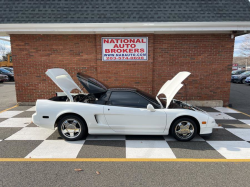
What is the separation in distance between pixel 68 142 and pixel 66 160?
808 mm

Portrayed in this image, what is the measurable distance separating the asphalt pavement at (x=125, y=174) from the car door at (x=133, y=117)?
0.97 m

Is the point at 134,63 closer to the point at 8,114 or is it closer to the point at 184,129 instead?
the point at 184,129

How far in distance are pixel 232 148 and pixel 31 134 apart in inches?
188

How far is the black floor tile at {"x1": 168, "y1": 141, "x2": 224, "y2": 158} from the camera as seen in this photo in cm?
357

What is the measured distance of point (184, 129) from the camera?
414cm

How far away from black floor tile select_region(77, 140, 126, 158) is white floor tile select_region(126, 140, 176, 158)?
0.15 m

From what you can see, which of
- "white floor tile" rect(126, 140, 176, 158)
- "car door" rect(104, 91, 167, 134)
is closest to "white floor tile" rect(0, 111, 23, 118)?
"car door" rect(104, 91, 167, 134)

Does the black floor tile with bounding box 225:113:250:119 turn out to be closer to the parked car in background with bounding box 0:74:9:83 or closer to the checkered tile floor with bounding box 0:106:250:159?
the checkered tile floor with bounding box 0:106:250:159

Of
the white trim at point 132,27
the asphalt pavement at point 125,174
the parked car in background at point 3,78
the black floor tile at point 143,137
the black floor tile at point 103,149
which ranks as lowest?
the asphalt pavement at point 125,174

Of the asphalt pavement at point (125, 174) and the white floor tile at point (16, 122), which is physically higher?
the white floor tile at point (16, 122)

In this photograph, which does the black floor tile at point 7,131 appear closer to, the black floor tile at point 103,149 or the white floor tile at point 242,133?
the black floor tile at point 103,149

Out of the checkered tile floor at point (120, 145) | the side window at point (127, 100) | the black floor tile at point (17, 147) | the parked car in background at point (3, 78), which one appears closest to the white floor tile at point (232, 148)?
the checkered tile floor at point (120, 145)

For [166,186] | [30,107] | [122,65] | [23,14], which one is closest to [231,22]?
[122,65]

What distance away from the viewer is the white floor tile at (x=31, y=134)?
14.2 ft
